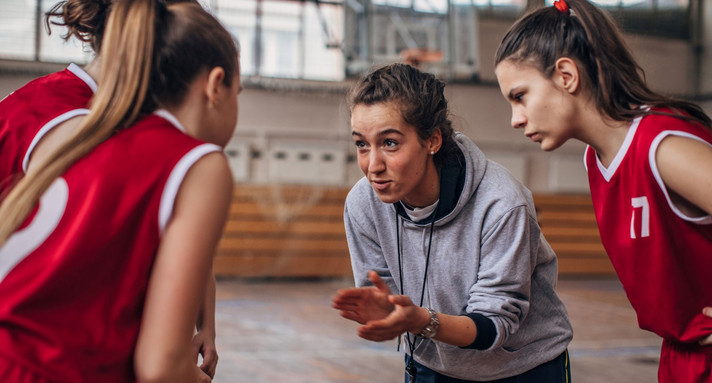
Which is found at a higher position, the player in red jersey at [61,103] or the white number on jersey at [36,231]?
the player in red jersey at [61,103]

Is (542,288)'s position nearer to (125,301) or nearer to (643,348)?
(125,301)

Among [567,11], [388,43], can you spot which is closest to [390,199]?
[567,11]

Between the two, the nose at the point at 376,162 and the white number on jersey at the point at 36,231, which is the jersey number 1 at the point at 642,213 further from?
the white number on jersey at the point at 36,231

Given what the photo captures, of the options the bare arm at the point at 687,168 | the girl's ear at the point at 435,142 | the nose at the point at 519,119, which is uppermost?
the nose at the point at 519,119

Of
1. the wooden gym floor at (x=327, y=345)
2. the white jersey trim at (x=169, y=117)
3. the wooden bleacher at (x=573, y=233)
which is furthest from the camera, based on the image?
the wooden bleacher at (x=573, y=233)

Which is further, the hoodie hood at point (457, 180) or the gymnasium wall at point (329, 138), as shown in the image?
the gymnasium wall at point (329, 138)

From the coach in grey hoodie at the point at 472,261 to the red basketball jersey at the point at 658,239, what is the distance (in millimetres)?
239

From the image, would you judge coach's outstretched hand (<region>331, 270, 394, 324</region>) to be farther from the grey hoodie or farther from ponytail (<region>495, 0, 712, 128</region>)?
ponytail (<region>495, 0, 712, 128</region>)

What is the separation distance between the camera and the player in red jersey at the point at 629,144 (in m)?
1.61

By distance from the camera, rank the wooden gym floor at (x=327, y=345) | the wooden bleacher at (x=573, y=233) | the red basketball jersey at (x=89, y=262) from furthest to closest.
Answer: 1. the wooden bleacher at (x=573, y=233)
2. the wooden gym floor at (x=327, y=345)
3. the red basketball jersey at (x=89, y=262)

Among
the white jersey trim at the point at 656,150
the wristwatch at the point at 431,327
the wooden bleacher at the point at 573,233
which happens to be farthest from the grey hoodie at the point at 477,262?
the wooden bleacher at the point at 573,233

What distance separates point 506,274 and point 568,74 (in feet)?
1.60

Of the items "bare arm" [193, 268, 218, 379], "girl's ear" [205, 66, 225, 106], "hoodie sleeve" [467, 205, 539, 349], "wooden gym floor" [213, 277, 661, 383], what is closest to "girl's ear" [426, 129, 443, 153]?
"hoodie sleeve" [467, 205, 539, 349]

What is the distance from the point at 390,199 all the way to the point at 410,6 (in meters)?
8.60
